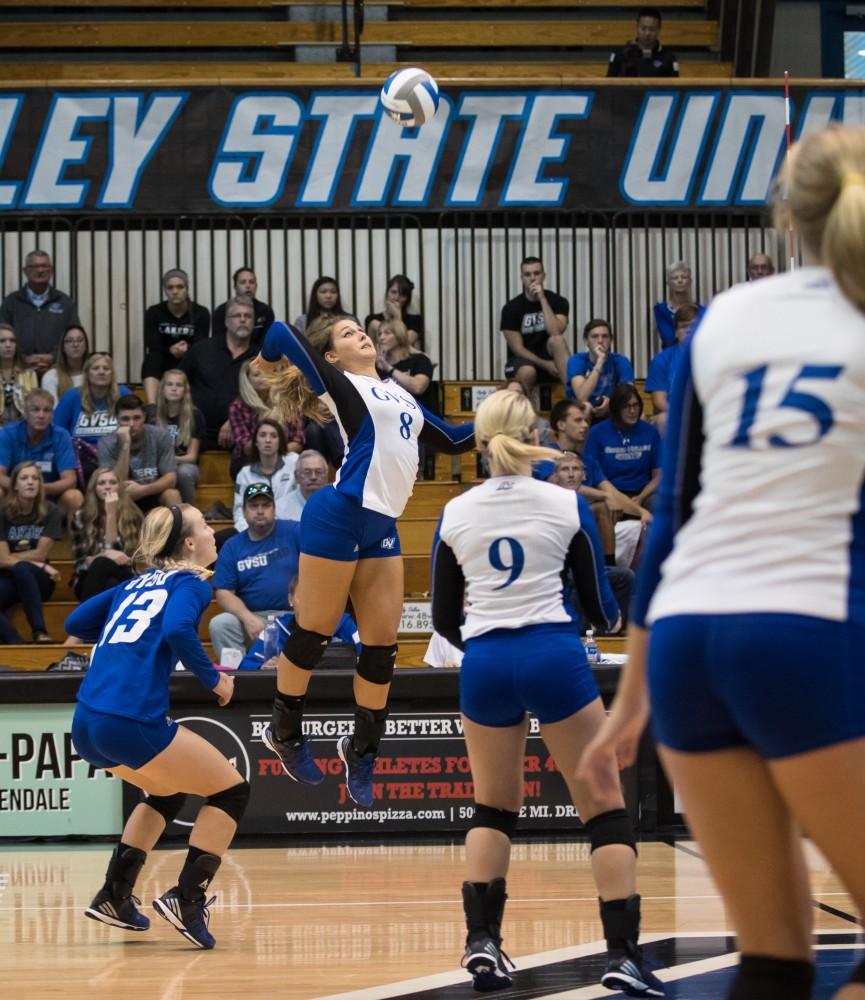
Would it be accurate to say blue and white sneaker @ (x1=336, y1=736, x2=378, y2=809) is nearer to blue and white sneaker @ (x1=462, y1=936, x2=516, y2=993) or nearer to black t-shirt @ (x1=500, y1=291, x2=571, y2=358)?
blue and white sneaker @ (x1=462, y1=936, x2=516, y2=993)

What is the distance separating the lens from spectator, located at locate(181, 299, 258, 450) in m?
12.1

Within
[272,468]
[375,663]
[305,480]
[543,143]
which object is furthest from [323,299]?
[375,663]

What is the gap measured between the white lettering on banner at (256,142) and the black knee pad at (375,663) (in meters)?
7.88

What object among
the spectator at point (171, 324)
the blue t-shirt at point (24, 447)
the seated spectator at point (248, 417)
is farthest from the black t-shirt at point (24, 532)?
the spectator at point (171, 324)

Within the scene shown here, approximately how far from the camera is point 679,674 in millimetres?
2193

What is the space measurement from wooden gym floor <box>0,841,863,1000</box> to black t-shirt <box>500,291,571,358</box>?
16.3ft

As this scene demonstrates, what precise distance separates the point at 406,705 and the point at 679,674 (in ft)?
23.3

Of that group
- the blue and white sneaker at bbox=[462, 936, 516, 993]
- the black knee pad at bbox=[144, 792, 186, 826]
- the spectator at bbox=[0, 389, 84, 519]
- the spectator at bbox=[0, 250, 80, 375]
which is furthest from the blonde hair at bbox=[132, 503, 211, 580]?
the spectator at bbox=[0, 250, 80, 375]

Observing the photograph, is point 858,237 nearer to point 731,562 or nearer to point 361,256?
point 731,562

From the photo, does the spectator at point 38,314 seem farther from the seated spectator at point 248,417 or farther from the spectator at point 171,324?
the seated spectator at point 248,417

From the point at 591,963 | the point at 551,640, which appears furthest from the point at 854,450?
the point at 591,963

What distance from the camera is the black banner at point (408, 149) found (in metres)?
13.1

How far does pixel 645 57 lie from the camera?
13562 mm

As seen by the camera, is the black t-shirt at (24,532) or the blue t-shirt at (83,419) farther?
the blue t-shirt at (83,419)
